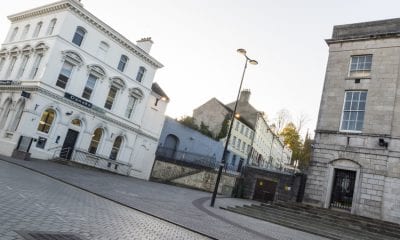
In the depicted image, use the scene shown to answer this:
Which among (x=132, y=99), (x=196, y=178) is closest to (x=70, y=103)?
(x=132, y=99)

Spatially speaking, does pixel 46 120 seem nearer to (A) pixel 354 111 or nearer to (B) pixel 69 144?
(B) pixel 69 144

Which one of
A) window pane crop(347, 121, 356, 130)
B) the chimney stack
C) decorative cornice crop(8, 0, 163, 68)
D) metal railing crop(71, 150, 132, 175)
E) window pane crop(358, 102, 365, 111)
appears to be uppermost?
the chimney stack

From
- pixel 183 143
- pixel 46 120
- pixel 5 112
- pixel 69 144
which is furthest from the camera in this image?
pixel 183 143

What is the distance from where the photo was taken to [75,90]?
26.2m

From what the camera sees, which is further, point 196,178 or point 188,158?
point 188,158

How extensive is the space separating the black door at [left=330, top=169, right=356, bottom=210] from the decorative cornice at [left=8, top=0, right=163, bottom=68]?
21.3 metres

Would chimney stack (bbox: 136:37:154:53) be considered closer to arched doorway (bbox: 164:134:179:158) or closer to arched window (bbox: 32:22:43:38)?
arched window (bbox: 32:22:43:38)

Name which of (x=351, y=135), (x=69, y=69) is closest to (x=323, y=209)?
(x=351, y=135)

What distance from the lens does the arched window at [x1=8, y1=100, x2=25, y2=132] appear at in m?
24.1

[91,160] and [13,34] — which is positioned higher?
[13,34]

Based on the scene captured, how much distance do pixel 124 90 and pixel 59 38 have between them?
25.4 feet

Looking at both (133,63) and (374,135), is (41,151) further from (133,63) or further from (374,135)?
(374,135)

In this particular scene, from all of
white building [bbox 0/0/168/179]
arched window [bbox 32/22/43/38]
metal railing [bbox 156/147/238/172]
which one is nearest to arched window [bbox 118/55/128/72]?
white building [bbox 0/0/168/179]

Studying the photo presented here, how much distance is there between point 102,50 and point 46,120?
8.03m
